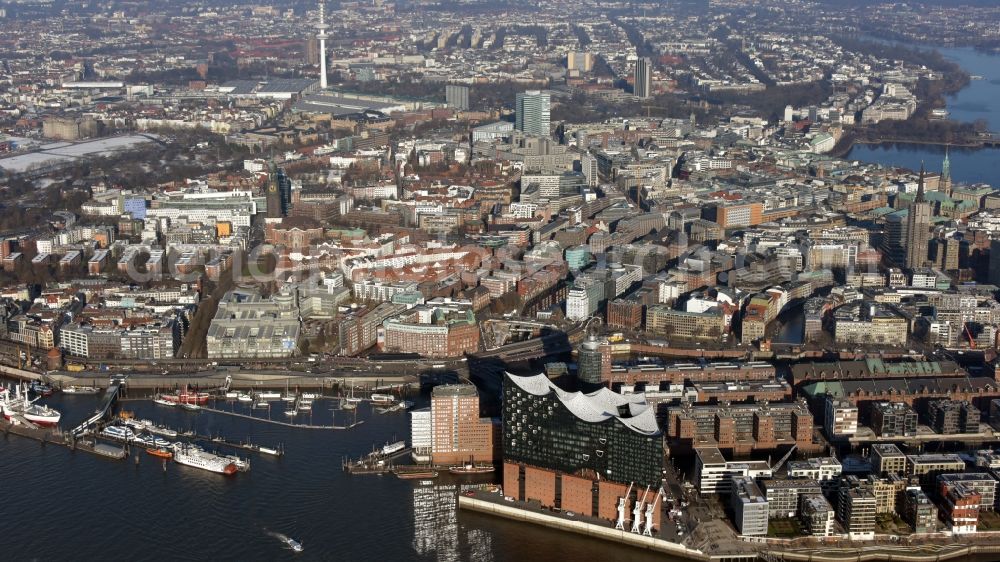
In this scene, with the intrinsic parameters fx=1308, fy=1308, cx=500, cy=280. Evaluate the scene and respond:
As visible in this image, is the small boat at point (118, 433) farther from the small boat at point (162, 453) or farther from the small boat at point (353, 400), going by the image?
the small boat at point (353, 400)

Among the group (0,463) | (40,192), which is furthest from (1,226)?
(0,463)

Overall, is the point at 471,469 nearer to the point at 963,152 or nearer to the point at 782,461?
the point at 782,461

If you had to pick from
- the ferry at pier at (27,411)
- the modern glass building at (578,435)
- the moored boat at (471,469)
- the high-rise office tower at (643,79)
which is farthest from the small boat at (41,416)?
the high-rise office tower at (643,79)

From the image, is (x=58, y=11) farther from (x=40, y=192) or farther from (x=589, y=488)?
(x=589, y=488)

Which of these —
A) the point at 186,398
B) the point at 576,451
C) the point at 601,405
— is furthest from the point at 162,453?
the point at 601,405

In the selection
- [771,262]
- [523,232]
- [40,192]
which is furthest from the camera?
[40,192]
